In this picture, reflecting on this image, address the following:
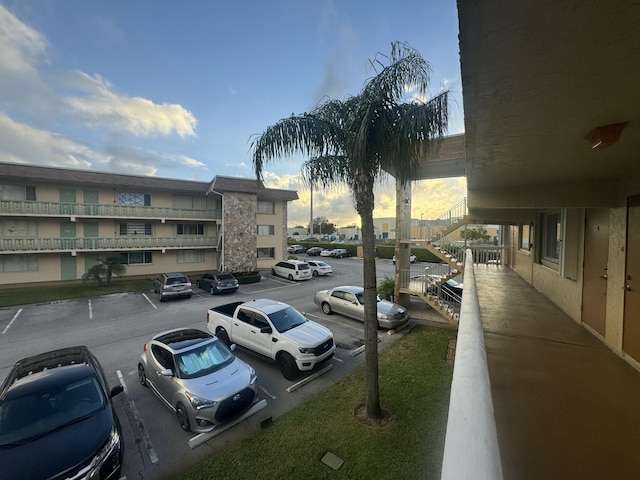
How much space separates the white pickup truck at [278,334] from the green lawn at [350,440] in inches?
40.0

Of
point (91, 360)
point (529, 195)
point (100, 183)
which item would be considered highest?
point (100, 183)

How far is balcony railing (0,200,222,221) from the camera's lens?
17312mm

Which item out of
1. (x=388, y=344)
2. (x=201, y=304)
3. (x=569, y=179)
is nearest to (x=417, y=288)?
(x=388, y=344)

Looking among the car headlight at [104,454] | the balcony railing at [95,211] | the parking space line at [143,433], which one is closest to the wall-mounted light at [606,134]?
the car headlight at [104,454]

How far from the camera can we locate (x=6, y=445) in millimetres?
4016

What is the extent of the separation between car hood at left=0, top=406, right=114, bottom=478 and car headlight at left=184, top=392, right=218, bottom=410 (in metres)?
1.26

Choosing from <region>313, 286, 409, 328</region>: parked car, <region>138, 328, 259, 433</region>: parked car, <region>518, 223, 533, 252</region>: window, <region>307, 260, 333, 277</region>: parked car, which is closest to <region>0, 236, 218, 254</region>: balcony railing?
<region>307, 260, 333, 277</region>: parked car

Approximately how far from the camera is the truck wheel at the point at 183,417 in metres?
5.50

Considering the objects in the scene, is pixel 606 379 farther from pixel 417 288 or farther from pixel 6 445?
pixel 417 288

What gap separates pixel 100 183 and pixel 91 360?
18.0 m

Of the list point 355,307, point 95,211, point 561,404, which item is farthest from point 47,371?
point 95,211

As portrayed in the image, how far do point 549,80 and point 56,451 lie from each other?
7.09 metres

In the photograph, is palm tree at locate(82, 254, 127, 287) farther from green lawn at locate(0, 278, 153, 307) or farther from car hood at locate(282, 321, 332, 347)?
car hood at locate(282, 321, 332, 347)

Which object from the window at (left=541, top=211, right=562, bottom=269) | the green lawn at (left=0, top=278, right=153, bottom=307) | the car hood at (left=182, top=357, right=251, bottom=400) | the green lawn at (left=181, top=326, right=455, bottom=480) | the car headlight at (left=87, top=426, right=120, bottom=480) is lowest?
the green lawn at (left=181, top=326, right=455, bottom=480)
